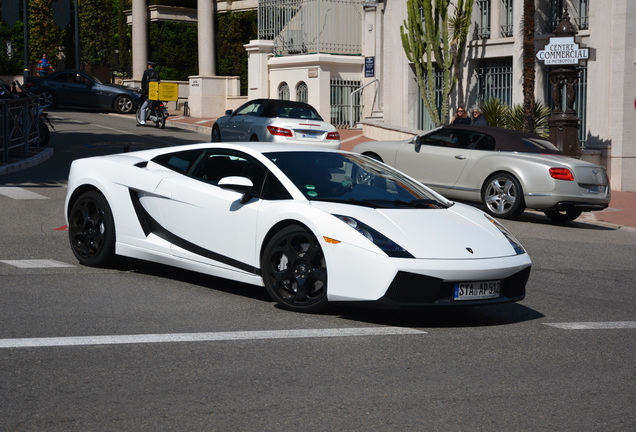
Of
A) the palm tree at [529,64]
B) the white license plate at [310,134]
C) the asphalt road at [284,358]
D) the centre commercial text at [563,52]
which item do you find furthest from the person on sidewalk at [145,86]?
the asphalt road at [284,358]

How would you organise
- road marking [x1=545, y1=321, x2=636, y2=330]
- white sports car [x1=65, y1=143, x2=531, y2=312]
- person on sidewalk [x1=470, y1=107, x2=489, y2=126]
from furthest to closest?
person on sidewalk [x1=470, y1=107, x2=489, y2=126]
road marking [x1=545, y1=321, x2=636, y2=330]
white sports car [x1=65, y1=143, x2=531, y2=312]

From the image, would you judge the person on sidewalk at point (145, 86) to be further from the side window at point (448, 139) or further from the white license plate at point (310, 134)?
the side window at point (448, 139)

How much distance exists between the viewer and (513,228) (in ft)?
49.2

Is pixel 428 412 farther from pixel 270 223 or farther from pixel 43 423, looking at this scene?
pixel 270 223

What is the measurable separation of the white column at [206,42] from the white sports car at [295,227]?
32.4 meters

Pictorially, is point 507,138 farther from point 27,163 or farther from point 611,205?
point 27,163

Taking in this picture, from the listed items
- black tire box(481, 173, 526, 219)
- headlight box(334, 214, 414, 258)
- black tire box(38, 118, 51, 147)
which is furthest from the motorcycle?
headlight box(334, 214, 414, 258)

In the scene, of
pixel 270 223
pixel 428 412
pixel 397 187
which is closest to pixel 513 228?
pixel 397 187

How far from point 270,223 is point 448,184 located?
9638 millimetres

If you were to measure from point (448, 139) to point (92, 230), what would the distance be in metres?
9.26

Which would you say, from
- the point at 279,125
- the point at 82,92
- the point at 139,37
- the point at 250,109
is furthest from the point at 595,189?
the point at 139,37

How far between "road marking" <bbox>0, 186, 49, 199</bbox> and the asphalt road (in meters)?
6.00

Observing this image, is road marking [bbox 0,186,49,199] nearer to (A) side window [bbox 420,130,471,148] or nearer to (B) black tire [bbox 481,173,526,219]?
(A) side window [bbox 420,130,471,148]

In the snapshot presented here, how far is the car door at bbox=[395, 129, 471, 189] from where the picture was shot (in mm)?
16922
